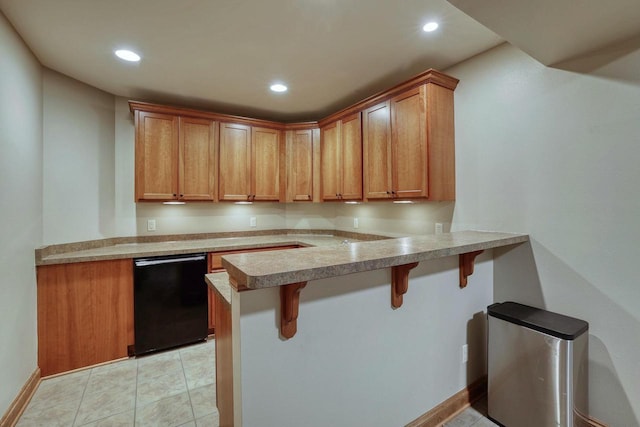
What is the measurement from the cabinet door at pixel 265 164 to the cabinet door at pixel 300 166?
154 millimetres

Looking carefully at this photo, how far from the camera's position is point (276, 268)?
3.44 feet

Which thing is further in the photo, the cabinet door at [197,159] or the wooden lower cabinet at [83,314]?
the cabinet door at [197,159]

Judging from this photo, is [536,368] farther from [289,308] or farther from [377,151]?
[377,151]

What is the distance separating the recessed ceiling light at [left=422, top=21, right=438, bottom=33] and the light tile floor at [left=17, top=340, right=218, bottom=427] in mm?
2913

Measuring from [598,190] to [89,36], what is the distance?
3429 millimetres

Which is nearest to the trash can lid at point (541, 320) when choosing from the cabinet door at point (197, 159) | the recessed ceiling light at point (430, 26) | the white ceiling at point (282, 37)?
the white ceiling at point (282, 37)

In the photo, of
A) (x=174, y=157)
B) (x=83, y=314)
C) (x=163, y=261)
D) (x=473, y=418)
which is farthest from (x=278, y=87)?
(x=473, y=418)

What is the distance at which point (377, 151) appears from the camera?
2.75 metres

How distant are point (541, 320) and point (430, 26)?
1960 millimetres

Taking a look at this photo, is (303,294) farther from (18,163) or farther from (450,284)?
(18,163)

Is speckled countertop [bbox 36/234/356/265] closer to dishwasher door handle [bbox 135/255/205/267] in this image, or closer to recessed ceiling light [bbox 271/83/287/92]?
dishwasher door handle [bbox 135/255/205/267]

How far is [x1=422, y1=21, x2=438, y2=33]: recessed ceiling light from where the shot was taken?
6.14ft

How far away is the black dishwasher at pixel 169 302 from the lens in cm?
266

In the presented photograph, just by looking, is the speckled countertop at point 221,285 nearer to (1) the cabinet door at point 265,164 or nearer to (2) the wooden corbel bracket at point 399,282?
(2) the wooden corbel bracket at point 399,282
